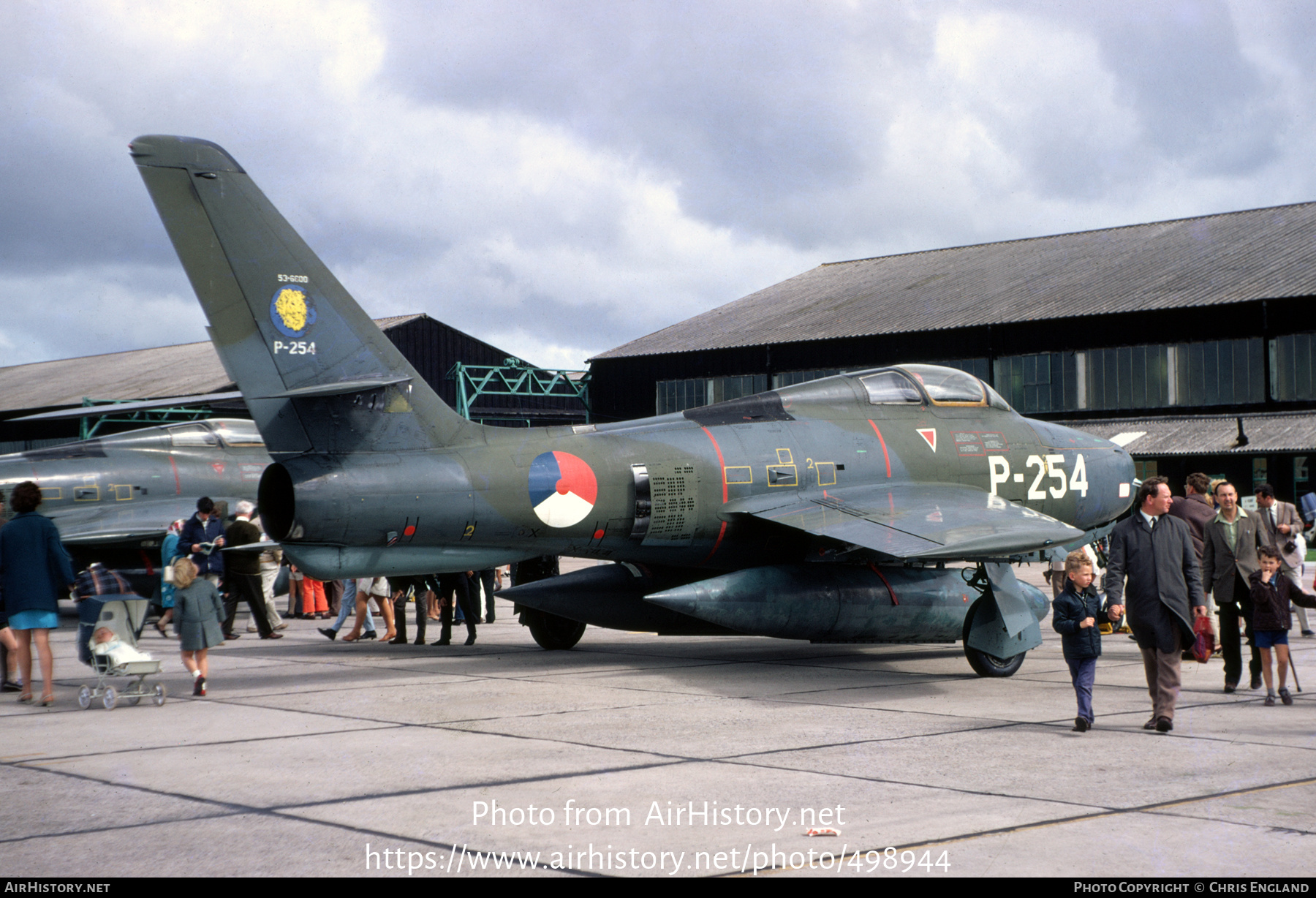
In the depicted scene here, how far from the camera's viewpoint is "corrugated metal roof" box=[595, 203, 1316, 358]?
41062mm

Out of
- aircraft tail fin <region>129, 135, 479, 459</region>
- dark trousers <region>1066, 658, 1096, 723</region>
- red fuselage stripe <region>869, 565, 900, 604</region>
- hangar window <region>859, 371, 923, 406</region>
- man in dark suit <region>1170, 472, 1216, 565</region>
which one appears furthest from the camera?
hangar window <region>859, 371, 923, 406</region>

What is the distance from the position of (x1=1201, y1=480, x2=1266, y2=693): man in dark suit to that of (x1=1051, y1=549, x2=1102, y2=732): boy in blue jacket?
256cm

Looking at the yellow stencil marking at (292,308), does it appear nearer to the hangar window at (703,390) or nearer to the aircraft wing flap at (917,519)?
the aircraft wing flap at (917,519)

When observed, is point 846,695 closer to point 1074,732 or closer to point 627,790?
point 1074,732

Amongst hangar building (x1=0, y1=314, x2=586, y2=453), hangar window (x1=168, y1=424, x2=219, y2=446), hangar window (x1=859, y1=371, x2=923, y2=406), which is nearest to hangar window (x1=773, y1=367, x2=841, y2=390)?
hangar building (x1=0, y1=314, x2=586, y2=453)

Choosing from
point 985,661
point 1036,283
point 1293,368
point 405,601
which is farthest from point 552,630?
point 1036,283

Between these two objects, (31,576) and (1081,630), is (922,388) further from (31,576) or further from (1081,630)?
(31,576)

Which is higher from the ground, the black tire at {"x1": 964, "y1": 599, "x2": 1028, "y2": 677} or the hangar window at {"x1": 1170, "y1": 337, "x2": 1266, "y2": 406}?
the hangar window at {"x1": 1170, "y1": 337, "x2": 1266, "y2": 406}

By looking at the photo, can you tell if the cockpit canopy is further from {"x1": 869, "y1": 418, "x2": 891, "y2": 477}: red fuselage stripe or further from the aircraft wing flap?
the aircraft wing flap

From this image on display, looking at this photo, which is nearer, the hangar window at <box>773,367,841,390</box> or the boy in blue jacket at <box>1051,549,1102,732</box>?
the boy in blue jacket at <box>1051,549,1102,732</box>

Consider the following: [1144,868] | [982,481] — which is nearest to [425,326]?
[982,481]

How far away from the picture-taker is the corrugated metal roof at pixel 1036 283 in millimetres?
41062

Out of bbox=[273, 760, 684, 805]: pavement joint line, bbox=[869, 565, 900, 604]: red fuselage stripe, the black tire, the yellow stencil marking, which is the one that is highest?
the yellow stencil marking

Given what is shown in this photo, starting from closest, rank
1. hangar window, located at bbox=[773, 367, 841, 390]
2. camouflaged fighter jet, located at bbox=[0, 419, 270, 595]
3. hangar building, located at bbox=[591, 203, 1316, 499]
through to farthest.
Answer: camouflaged fighter jet, located at bbox=[0, 419, 270, 595]
hangar building, located at bbox=[591, 203, 1316, 499]
hangar window, located at bbox=[773, 367, 841, 390]
